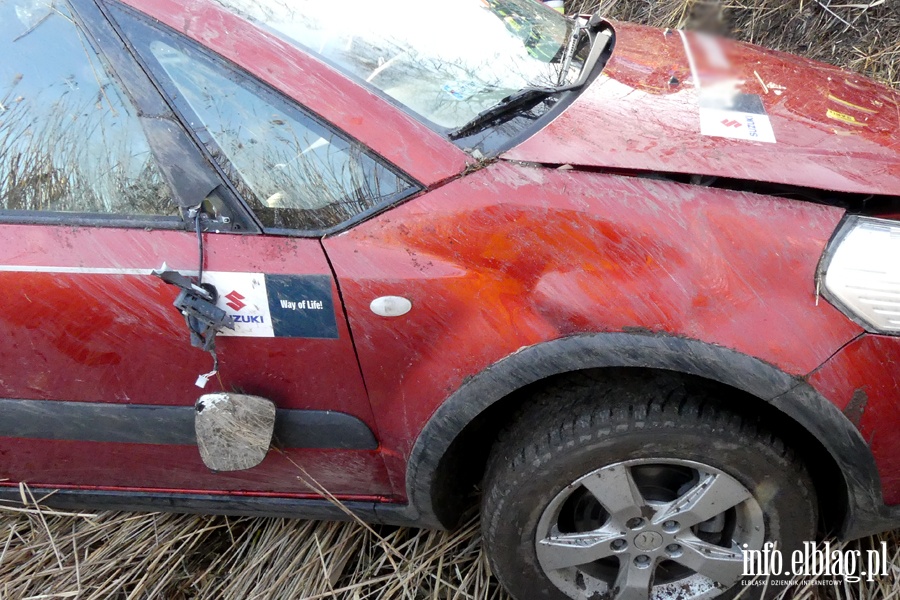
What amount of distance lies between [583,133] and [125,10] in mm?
1096

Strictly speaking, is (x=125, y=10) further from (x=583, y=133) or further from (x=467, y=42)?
(x=583, y=133)

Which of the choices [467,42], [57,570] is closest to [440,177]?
[467,42]

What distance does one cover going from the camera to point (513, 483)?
158cm

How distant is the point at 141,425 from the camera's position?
1.68 metres

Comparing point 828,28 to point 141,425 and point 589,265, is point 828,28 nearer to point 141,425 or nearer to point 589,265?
point 589,265

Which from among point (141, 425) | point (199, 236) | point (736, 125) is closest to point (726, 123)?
point (736, 125)

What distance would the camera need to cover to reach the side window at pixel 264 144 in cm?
147

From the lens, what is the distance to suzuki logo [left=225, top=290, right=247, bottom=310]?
1458 millimetres

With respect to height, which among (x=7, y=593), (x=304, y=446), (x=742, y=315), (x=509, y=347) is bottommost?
(x=7, y=593)

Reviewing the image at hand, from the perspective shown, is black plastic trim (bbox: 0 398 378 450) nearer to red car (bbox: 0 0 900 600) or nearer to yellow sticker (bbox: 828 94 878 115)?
red car (bbox: 0 0 900 600)

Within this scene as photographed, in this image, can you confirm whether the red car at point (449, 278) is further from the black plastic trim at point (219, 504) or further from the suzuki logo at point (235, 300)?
the black plastic trim at point (219, 504)

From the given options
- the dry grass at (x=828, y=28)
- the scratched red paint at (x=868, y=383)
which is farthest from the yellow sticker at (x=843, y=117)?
the dry grass at (x=828, y=28)

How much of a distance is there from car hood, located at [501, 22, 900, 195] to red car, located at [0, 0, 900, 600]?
11mm

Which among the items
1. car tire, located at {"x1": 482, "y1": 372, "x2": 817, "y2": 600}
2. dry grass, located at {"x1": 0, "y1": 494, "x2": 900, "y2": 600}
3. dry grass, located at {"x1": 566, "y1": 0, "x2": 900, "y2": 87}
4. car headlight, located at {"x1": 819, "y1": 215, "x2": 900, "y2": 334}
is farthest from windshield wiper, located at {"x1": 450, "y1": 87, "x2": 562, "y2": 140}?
dry grass, located at {"x1": 566, "y1": 0, "x2": 900, "y2": 87}
